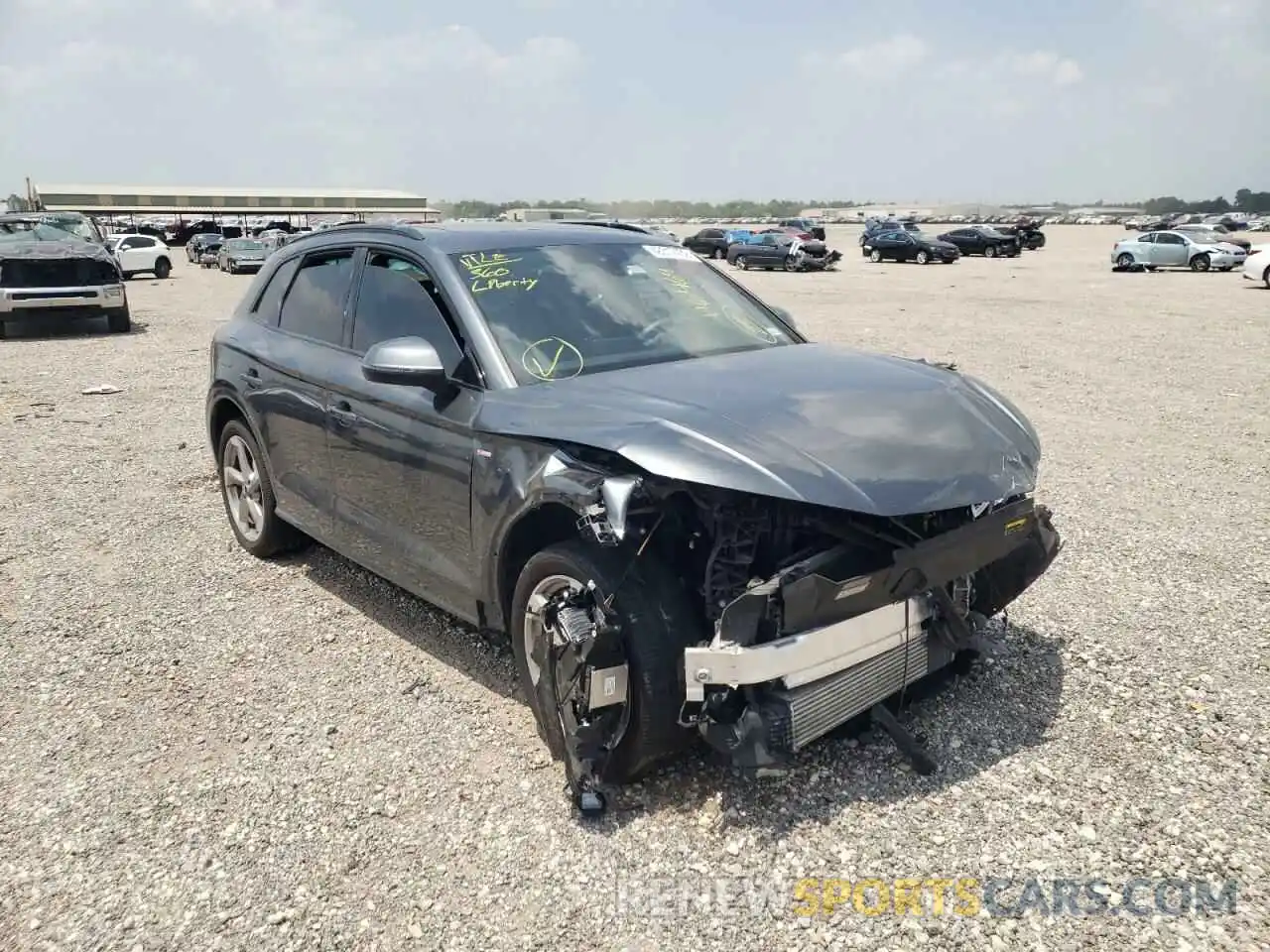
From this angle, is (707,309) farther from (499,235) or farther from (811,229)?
(811,229)

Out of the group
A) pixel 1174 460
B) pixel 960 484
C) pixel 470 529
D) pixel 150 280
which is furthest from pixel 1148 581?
pixel 150 280

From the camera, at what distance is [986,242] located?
44.0 m

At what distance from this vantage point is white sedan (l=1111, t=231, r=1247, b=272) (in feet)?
111

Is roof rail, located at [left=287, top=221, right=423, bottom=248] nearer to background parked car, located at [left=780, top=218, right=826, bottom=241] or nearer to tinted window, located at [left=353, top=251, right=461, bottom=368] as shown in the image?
tinted window, located at [left=353, top=251, right=461, bottom=368]

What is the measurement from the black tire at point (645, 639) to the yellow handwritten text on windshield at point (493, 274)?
1.27 m

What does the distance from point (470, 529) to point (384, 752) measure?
874 millimetres

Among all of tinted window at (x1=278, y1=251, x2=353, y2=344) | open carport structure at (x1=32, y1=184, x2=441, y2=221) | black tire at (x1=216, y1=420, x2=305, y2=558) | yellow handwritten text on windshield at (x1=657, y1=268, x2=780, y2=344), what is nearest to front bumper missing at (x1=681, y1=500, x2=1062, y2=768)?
yellow handwritten text on windshield at (x1=657, y1=268, x2=780, y2=344)

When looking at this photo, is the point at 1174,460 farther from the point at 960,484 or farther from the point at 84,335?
the point at 84,335

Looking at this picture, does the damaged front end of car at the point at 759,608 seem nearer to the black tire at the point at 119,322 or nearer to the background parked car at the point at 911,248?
the black tire at the point at 119,322

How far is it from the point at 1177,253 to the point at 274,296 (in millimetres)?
36665

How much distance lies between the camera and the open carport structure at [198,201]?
7150 centimetres

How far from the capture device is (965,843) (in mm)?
2912

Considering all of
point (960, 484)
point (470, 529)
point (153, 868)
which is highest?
→ point (960, 484)

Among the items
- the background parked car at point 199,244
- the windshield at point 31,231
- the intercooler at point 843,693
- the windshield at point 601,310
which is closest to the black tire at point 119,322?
the windshield at point 31,231
